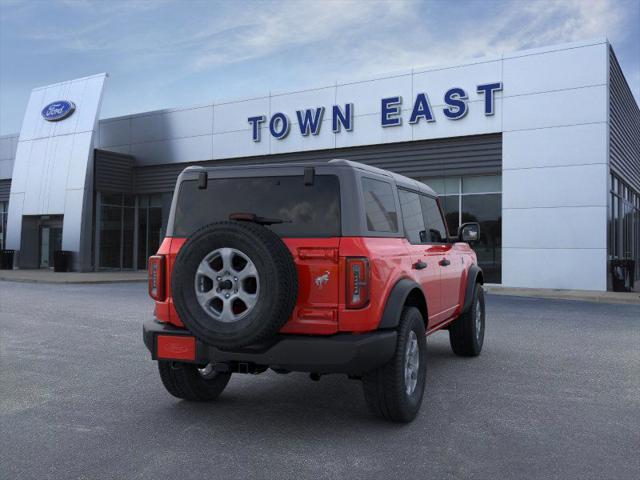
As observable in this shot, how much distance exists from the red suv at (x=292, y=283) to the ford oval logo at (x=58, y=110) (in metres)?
23.6

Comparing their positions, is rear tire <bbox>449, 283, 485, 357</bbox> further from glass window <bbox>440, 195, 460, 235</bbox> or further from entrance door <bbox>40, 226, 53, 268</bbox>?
entrance door <bbox>40, 226, 53, 268</bbox>

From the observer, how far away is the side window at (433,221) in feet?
20.2

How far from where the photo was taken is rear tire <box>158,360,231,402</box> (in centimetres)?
506

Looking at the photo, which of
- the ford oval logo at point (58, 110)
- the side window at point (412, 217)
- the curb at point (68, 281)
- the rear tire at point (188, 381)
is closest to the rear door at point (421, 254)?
the side window at point (412, 217)

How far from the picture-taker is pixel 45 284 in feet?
63.7

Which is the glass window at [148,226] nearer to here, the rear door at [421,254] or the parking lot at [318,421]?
the parking lot at [318,421]

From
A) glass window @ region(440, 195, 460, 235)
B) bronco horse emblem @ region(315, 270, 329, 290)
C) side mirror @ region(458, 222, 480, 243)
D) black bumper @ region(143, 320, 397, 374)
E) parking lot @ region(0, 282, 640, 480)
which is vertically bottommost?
parking lot @ region(0, 282, 640, 480)

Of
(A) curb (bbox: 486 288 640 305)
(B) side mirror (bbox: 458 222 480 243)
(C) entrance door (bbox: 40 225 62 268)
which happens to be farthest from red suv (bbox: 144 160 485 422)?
(C) entrance door (bbox: 40 225 62 268)

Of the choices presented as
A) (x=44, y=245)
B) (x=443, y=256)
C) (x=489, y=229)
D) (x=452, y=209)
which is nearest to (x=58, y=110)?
(x=44, y=245)

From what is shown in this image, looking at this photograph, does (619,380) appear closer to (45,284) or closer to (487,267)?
(487,267)

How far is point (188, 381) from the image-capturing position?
201 inches

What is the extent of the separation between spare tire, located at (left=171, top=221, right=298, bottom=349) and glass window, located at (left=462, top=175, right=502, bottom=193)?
1610 centimetres

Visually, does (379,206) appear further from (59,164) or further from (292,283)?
(59,164)

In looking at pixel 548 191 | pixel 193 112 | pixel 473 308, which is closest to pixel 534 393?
pixel 473 308
